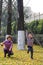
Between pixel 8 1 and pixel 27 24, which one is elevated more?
pixel 8 1

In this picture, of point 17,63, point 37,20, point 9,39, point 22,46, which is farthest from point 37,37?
point 17,63

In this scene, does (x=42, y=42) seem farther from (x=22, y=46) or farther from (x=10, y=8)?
(x=22, y=46)

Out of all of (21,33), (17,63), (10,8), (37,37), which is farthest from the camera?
(37,37)

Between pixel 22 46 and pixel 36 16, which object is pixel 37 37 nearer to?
pixel 36 16

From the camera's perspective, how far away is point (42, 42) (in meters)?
32.3

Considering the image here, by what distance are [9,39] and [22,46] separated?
27.1 ft

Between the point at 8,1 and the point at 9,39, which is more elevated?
the point at 8,1

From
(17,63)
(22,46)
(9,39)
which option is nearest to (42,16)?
(22,46)

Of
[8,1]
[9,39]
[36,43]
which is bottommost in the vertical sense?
[36,43]

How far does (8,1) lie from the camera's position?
109 feet

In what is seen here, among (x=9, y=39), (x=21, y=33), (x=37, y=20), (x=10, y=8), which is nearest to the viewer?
(x=9, y=39)

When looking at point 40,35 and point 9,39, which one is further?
point 40,35

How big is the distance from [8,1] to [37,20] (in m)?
4.84

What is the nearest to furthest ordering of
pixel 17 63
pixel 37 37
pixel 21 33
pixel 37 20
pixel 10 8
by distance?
pixel 17 63
pixel 21 33
pixel 10 8
pixel 37 37
pixel 37 20
